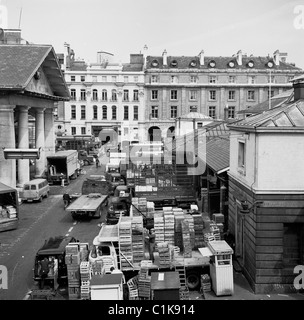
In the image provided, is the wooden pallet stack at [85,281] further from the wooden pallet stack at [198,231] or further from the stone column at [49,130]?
the stone column at [49,130]

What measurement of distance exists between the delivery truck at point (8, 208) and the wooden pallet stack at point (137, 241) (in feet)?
36.4

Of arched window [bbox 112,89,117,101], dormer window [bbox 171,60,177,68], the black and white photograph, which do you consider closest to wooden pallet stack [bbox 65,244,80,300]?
the black and white photograph

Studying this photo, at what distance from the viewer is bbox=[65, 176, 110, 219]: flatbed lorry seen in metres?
26.5

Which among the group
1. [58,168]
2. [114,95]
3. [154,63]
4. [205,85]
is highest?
[154,63]

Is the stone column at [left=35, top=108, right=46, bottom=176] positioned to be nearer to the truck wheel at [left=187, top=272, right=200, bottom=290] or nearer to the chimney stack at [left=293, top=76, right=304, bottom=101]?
the truck wheel at [left=187, top=272, right=200, bottom=290]

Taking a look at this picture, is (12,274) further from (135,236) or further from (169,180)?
(169,180)

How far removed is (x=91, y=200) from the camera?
2897 cm

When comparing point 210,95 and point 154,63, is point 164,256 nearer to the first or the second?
point 210,95

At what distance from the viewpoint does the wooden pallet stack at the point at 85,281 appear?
46.6 ft

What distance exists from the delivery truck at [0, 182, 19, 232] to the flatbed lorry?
3.18 m

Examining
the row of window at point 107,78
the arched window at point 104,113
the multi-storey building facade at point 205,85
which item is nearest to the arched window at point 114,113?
the arched window at point 104,113

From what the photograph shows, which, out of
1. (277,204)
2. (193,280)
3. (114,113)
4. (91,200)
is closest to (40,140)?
(91,200)

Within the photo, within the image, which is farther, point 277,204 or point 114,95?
point 114,95

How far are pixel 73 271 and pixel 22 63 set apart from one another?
25.3m
